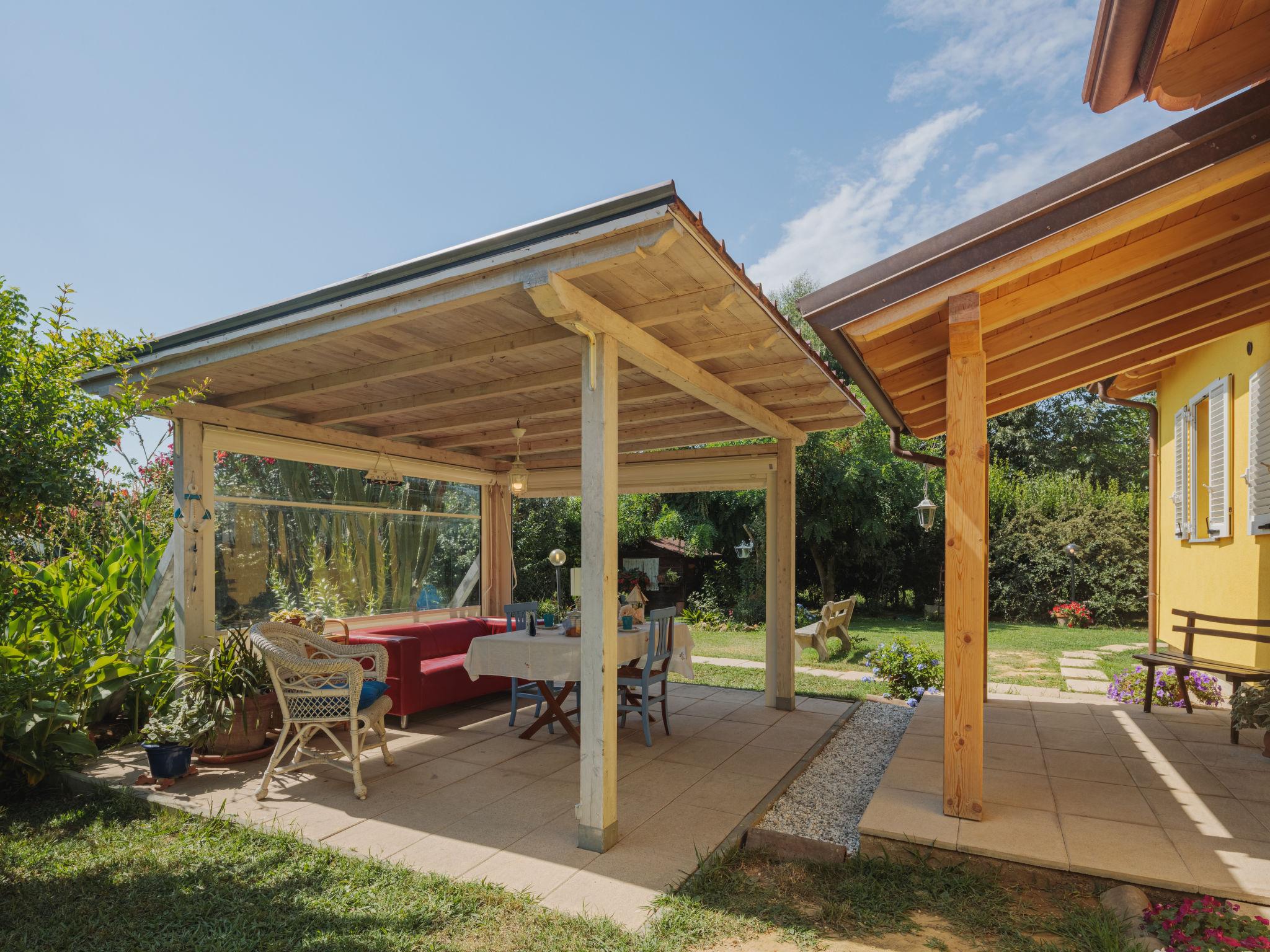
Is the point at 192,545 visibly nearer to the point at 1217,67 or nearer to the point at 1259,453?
the point at 1217,67

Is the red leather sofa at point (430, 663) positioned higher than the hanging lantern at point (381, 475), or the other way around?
the hanging lantern at point (381, 475)

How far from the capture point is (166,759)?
388 centimetres

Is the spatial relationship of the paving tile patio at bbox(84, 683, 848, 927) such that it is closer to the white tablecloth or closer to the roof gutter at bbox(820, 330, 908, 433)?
the white tablecloth

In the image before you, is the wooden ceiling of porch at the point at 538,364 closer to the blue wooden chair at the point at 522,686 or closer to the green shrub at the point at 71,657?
the green shrub at the point at 71,657

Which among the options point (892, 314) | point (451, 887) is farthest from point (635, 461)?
point (451, 887)

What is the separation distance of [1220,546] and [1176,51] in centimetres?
500

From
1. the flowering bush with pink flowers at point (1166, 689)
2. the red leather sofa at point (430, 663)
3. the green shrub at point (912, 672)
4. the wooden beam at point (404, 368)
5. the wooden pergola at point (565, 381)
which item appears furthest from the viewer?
the green shrub at point (912, 672)

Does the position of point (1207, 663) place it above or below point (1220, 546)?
below

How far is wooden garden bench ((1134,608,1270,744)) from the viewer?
4.23 m

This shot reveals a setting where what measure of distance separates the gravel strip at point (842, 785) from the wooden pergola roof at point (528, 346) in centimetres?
243

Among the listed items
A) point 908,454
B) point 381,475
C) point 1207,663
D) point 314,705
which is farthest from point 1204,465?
point 381,475

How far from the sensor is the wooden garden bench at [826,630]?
28.4ft

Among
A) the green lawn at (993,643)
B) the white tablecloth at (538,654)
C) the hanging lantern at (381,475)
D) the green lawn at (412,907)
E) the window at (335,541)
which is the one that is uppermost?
the hanging lantern at (381,475)

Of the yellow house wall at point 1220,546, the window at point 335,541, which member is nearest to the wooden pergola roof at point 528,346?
the window at point 335,541
